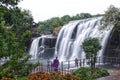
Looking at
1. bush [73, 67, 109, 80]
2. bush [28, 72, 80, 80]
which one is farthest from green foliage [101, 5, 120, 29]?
bush [28, 72, 80, 80]

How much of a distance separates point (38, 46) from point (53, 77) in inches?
1593

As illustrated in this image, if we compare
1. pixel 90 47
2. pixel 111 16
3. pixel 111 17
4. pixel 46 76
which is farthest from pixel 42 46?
pixel 46 76

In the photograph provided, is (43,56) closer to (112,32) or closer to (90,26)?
(90,26)

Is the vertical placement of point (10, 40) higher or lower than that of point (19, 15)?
lower

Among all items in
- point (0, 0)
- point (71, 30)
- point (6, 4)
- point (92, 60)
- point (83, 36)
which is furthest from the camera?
point (71, 30)

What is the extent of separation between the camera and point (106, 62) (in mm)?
32562

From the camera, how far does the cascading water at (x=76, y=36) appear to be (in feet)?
122

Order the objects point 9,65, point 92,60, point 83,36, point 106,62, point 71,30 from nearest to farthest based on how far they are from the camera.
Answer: point 9,65 → point 92,60 → point 106,62 → point 83,36 → point 71,30

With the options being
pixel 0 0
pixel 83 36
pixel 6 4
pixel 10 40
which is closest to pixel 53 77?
pixel 10 40

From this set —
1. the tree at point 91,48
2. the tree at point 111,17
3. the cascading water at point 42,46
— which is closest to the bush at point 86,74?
the tree at point 91,48

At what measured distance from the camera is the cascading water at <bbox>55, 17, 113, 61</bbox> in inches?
1459

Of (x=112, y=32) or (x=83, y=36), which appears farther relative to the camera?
(x=83, y=36)

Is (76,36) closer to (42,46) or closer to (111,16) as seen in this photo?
(42,46)

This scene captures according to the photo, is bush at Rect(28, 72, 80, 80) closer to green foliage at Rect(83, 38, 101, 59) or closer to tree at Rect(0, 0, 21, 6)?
tree at Rect(0, 0, 21, 6)
